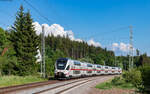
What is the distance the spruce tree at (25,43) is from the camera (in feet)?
130

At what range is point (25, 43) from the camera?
4066cm

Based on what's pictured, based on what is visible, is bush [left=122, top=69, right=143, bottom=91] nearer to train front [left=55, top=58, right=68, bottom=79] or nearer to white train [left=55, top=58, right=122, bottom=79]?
train front [left=55, top=58, right=68, bottom=79]

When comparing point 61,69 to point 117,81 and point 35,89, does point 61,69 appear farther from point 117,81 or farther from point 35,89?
point 35,89

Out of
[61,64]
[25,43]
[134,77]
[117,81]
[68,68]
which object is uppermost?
[25,43]

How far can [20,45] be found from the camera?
40.1 metres

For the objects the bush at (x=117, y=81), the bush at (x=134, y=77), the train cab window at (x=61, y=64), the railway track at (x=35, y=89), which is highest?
the train cab window at (x=61, y=64)

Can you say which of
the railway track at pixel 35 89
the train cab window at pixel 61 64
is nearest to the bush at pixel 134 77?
the railway track at pixel 35 89

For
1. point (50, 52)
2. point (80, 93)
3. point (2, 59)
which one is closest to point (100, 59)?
point (50, 52)

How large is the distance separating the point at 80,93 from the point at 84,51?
130 metres

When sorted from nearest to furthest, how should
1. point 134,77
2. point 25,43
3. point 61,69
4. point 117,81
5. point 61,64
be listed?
point 134,77 → point 117,81 → point 61,69 → point 61,64 → point 25,43

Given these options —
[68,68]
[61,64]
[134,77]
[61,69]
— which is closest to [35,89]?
[134,77]

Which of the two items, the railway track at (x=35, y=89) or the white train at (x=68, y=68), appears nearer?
the railway track at (x=35, y=89)

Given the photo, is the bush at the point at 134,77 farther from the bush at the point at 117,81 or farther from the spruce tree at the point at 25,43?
the spruce tree at the point at 25,43

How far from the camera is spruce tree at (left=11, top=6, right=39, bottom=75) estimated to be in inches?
1565
